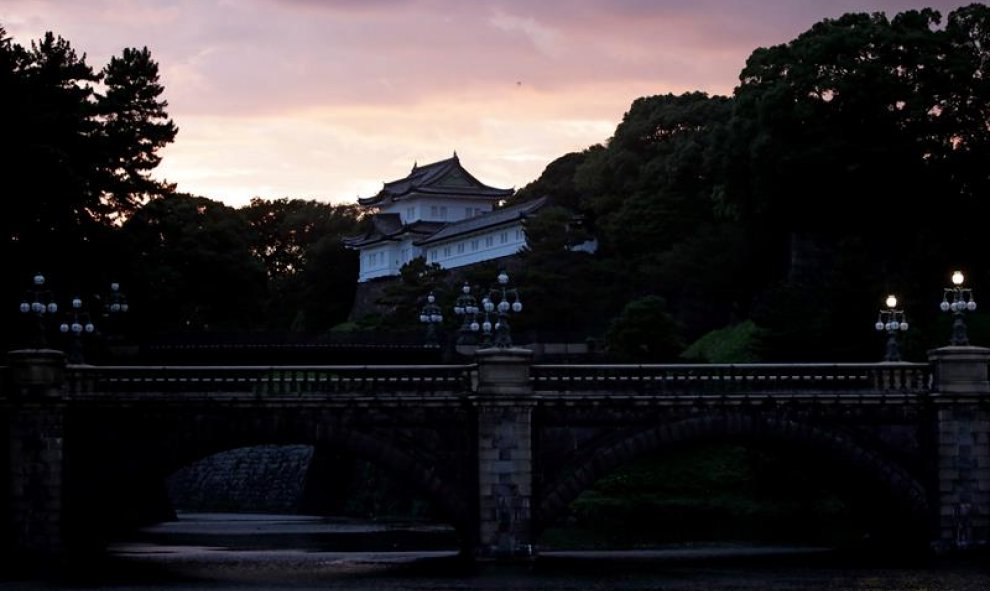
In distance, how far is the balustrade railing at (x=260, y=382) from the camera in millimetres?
65500

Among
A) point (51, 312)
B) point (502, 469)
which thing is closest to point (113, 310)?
point (51, 312)

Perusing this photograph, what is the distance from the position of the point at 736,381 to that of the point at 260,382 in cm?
1477

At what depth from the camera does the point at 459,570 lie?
209ft

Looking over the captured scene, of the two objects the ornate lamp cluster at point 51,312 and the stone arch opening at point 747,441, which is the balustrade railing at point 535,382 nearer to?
the stone arch opening at point 747,441

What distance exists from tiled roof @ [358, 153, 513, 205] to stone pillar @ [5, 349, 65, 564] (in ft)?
352

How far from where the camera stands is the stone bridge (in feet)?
213

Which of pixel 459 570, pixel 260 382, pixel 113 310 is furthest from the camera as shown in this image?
pixel 113 310

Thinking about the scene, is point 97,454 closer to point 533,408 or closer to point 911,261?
point 533,408

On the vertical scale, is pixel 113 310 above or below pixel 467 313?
above

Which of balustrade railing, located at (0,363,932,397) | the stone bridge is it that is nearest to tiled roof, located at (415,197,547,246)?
balustrade railing, located at (0,363,932,397)

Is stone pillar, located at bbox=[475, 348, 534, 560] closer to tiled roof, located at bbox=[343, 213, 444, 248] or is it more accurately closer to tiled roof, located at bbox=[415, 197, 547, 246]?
tiled roof, located at bbox=[415, 197, 547, 246]

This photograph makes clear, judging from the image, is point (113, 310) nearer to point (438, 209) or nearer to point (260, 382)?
point (260, 382)

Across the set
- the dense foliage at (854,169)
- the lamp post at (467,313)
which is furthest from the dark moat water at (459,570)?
the dense foliage at (854,169)

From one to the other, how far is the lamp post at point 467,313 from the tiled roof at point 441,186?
57846mm
